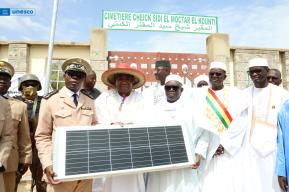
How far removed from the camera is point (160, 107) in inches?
181

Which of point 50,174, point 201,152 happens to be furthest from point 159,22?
point 50,174

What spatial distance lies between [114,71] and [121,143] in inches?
44.6

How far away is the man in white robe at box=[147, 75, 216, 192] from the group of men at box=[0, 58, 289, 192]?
0.04 ft

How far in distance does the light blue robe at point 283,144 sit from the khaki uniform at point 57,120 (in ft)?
7.44

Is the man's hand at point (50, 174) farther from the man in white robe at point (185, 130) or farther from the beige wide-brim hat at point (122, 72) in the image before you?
the beige wide-brim hat at point (122, 72)

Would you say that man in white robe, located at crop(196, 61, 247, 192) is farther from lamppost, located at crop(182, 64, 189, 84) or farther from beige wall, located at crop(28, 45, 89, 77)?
beige wall, located at crop(28, 45, 89, 77)

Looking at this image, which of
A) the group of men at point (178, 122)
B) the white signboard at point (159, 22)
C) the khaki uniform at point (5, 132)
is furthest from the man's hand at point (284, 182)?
the white signboard at point (159, 22)

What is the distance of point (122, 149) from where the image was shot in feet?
11.9

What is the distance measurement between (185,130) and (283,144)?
1.17 meters

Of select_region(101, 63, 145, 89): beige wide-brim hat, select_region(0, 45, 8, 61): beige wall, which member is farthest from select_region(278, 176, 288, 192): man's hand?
select_region(0, 45, 8, 61): beige wall

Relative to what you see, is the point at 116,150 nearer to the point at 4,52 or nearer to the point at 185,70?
the point at 185,70

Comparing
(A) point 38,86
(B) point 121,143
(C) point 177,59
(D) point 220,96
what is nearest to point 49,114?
(B) point 121,143

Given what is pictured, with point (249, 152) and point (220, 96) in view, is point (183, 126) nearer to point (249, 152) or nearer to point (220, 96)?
point (220, 96)

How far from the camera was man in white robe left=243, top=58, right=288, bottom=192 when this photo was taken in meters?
5.04
